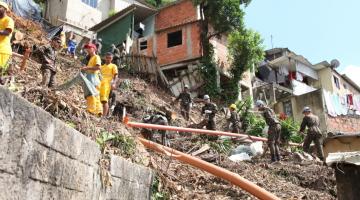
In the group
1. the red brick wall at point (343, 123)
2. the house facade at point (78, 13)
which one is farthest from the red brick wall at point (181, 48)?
the red brick wall at point (343, 123)

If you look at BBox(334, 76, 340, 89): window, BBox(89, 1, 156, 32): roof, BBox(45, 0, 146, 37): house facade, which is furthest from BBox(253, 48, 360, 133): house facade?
BBox(45, 0, 146, 37): house facade

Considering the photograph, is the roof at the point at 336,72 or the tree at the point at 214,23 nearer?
the tree at the point at 214,23

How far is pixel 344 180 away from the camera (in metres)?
5.42

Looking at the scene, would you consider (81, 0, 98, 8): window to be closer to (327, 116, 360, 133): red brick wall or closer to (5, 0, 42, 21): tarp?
(5, 0, 42, 21): tarp

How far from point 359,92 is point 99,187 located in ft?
135

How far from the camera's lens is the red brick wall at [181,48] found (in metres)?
22.8

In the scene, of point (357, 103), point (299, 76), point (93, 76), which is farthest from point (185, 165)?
point (357, 103)

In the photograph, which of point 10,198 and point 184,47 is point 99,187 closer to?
point 10,198

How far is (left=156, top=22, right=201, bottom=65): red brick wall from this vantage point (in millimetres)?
22750

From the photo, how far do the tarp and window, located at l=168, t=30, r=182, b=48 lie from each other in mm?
7332

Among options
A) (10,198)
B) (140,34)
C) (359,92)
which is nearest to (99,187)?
(10,198)

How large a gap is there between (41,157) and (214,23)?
66.9ft

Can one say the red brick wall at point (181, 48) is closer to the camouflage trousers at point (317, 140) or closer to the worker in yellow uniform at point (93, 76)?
the camouflage trousers at point (317, 140)

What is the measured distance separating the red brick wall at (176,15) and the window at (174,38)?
563 mm
